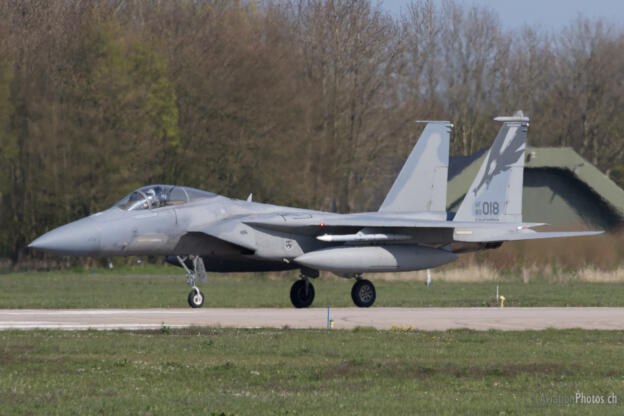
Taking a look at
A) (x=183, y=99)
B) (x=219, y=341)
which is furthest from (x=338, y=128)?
(x=219, y=341)

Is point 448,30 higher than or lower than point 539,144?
higher

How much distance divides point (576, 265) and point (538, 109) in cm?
2912

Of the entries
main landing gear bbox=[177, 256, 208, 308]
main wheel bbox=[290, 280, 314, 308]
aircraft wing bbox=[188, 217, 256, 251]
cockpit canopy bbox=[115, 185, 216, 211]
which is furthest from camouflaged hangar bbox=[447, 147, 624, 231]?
cockpit canopy bbox=[115, 185, 216, 211]

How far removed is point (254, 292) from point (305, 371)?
65.4 feet

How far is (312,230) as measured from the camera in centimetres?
2533

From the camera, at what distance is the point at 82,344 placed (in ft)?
51.5

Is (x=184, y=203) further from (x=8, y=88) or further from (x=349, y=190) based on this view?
(x=349, y=190)

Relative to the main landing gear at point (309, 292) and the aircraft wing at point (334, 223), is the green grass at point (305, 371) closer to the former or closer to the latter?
the aircraft wing at point (334, 223)

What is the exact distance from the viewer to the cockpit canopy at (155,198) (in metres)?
24.0

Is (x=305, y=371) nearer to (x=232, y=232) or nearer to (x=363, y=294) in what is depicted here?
(x=232, y=232)

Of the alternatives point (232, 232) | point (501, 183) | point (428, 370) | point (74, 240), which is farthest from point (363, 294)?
point (428, 370)

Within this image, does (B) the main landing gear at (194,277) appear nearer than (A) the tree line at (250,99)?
Yes

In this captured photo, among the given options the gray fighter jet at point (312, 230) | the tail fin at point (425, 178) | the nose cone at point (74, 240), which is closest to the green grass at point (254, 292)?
the gray fighter jet at point (312, 230)

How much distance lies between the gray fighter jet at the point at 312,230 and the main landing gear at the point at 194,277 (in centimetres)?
3
